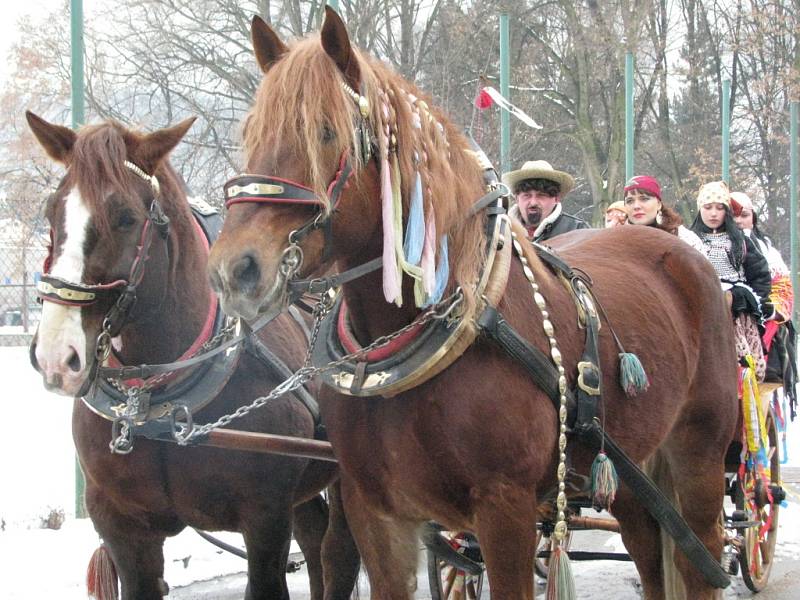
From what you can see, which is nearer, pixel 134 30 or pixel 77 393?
pixel 77 393

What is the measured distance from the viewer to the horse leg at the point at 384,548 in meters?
3.08

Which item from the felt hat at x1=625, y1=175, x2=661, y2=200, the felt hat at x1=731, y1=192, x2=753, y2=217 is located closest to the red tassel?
the felt hat at x1=625, y1=175, x2=661, y2=200

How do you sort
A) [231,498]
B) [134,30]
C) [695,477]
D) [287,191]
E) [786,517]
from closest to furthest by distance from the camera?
1. [287,191]
2. [231,498]
3. [695,477]
4. [786,517]
5. [134,30]

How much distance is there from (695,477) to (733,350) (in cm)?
58

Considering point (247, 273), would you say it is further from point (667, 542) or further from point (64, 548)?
point (64, 548)

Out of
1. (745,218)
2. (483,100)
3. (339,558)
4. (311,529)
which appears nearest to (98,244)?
(339,558)

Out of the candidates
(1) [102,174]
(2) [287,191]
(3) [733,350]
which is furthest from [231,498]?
(3) [733,350]

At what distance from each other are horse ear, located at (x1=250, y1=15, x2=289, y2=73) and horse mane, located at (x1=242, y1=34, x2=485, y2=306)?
0.06 m

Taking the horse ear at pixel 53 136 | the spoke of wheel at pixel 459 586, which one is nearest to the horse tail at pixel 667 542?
the spoke of wheel at pixel 459 586

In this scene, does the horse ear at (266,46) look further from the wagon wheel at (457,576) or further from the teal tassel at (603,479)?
the wagon wheel at (457,576)

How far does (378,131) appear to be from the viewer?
A: 2.70 m

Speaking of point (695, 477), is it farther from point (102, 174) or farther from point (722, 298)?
point (102, 174)

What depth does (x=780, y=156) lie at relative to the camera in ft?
87.5

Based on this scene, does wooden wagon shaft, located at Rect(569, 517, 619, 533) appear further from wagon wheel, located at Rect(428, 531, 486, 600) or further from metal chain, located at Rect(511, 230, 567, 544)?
metal chain, located at Rect(511, 230, 567, 544)
